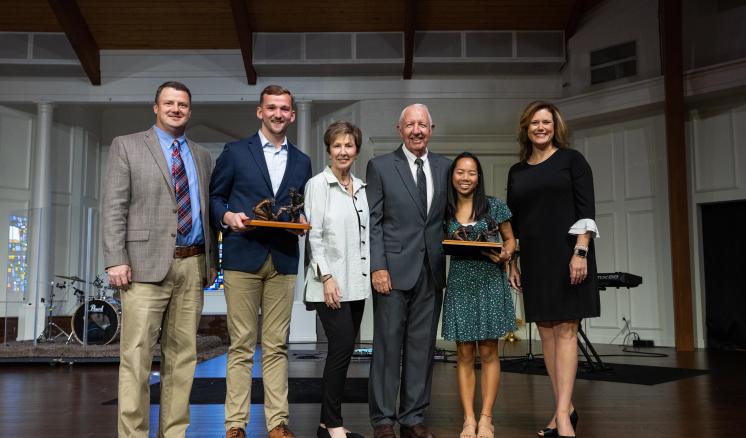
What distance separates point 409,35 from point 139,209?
23.8ft

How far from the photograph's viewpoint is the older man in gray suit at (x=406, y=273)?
122 inches

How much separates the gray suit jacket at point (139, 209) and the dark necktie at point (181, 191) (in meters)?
0.04

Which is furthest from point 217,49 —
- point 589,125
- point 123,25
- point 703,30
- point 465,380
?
point 465,380

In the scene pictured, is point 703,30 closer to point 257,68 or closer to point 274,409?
point 257,68

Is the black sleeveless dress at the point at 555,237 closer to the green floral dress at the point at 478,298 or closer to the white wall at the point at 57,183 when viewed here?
the green floral dress at the point at 478,298

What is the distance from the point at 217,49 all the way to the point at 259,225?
26.6 ft

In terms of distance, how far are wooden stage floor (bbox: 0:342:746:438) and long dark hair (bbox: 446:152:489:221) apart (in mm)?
1084

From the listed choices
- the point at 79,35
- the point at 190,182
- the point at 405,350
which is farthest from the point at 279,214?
the point at 79,35

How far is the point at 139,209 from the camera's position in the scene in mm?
2779

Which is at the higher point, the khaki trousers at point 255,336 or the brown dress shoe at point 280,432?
the khaki trousers at point 255,336

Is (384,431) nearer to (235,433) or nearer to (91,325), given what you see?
(235,433)

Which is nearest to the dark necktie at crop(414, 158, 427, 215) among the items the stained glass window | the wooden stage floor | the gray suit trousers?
the gray suit trousers

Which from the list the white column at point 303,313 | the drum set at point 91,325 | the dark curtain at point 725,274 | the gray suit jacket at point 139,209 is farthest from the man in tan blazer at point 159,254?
the dark curtain at point 725,274

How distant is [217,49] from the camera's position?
33.6 ft
